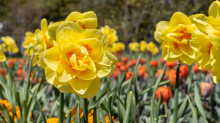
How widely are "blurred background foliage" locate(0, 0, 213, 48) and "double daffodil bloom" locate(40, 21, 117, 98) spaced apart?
21.5 feet

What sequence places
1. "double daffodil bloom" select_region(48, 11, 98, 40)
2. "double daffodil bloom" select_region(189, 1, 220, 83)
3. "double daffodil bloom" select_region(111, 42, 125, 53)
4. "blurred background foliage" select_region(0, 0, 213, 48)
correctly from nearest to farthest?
"double daffodil bloom" select_region(189, 1, 220, 83), "double daffodil bloom" select_region(48, 11, 98, 40), "double daffodil bloom" select_region(111, 42, 125, 53), "blurred background foliage" select_region(0, 0, 213, 48)

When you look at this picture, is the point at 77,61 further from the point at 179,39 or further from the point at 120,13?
the point at 120,13

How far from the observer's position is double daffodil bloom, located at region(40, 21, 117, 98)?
1.99ft

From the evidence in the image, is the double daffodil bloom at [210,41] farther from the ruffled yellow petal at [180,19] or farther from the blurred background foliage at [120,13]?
the blurred background foliage at [120,13]

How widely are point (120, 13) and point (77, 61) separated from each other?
852 centimetres

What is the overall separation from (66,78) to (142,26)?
8806 millimetres

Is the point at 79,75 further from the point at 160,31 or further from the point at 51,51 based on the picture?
the point at 160,31

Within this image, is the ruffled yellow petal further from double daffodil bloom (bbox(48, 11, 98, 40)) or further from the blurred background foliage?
the blurred background foliage

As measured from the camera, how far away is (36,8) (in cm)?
1148

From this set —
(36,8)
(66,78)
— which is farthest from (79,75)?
(36,8)

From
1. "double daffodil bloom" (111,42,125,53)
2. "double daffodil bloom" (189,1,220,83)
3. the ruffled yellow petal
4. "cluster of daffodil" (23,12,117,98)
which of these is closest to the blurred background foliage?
"double daffodil bloom" (111,42,125,53)

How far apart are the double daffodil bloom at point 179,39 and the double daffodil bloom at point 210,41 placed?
0.39ft

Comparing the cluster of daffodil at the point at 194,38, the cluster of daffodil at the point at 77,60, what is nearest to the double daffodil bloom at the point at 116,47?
the cluster of daffodil at the point at 194,38

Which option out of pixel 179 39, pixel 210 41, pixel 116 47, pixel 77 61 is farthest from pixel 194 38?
pixel 116 47
